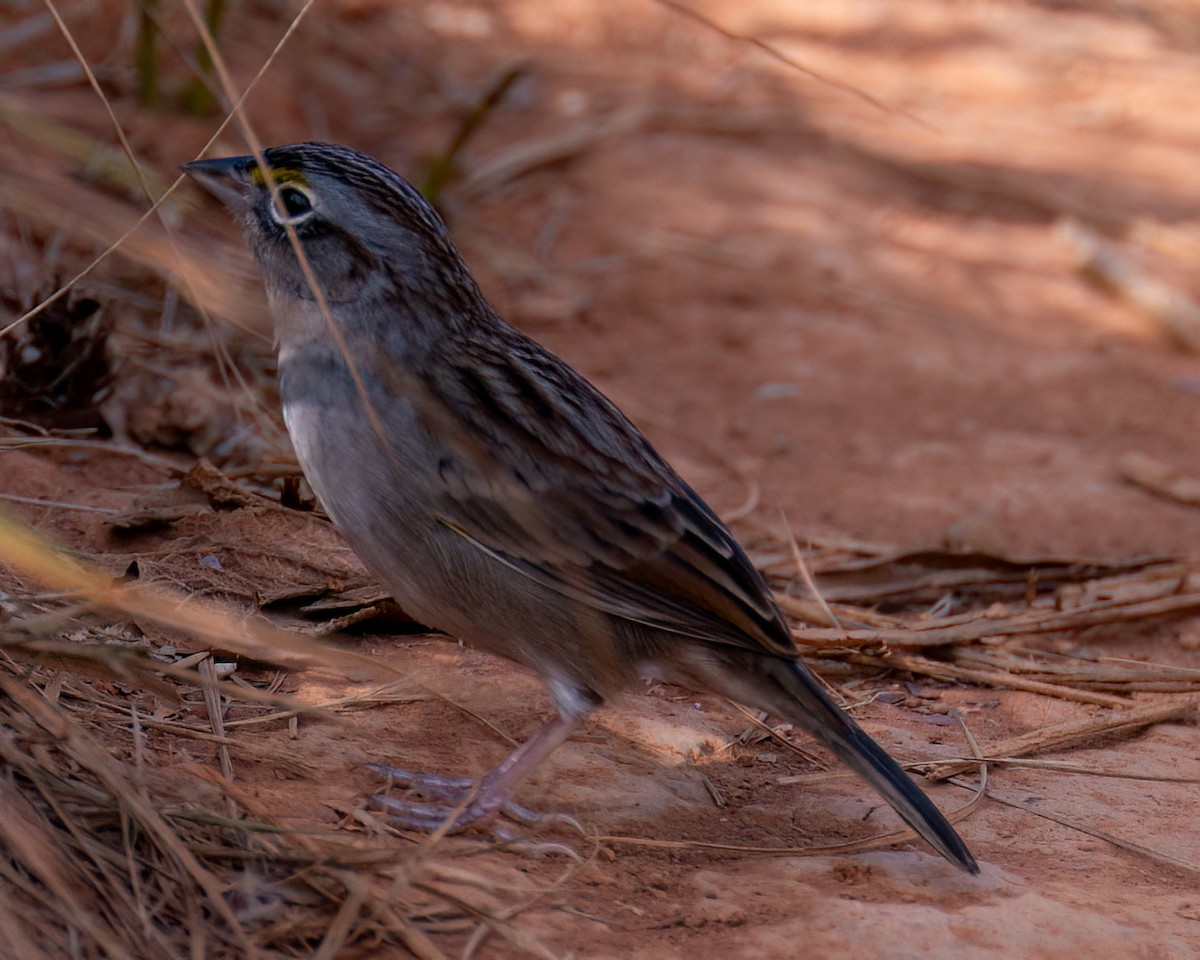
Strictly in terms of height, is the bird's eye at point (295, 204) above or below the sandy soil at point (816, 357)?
above

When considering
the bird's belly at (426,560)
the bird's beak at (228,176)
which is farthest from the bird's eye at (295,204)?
the bird's belly at (426,560)

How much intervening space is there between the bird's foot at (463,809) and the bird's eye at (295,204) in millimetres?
1465

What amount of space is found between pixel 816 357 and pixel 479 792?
5147 millimetres

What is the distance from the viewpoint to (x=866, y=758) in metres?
3.36

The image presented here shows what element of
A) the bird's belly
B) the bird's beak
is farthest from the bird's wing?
the bird's beak

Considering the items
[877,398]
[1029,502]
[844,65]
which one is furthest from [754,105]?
[1029,502]

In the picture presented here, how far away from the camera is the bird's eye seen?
12.1 feet

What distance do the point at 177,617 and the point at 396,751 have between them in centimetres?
91

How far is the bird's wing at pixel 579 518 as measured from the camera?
3445 mm

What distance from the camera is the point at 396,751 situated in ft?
11.9

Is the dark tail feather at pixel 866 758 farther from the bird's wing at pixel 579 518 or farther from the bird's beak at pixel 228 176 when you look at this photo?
the bird's beak at pixel 228 176

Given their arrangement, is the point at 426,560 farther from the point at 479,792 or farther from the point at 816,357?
the point at 816,357

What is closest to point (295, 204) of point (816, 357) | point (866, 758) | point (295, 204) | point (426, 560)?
point (295, 204)

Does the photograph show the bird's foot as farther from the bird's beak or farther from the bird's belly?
the bird's beak
